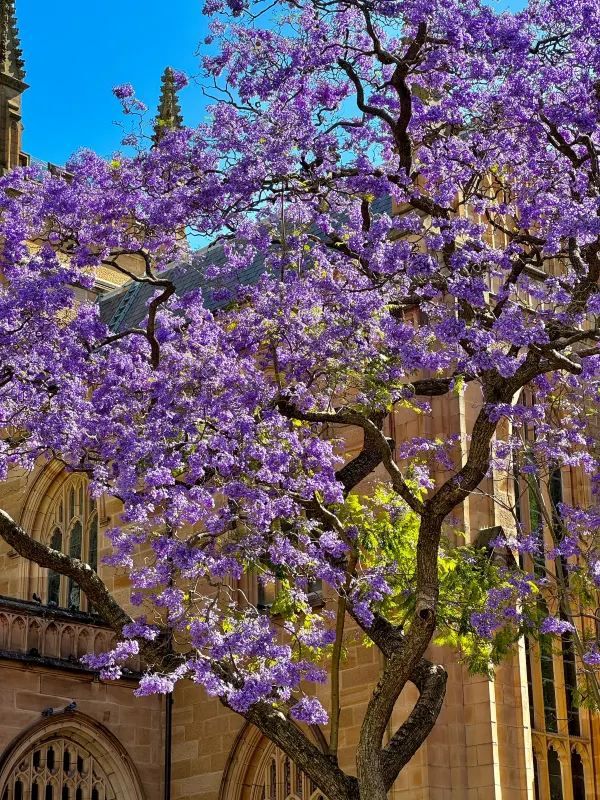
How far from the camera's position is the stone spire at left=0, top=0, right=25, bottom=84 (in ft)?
97.1

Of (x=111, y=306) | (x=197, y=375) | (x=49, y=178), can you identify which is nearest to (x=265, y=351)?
(x=197, y=375)

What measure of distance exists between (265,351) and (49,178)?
2621 mm

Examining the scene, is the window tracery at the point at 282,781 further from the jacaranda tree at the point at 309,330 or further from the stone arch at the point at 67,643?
the jacaranda tree at the point at 309,330

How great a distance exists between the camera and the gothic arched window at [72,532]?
24016 millimetres

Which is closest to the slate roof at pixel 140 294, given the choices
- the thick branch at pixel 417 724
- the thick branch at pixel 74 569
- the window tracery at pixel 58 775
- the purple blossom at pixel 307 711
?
the window tracery at pixel 58 775

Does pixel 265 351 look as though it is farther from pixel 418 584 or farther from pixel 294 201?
pixel 418 584

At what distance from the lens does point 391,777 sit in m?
12.4

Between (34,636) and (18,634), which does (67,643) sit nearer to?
(34,636)

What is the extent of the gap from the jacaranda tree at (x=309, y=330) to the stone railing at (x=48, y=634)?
18.9 ft

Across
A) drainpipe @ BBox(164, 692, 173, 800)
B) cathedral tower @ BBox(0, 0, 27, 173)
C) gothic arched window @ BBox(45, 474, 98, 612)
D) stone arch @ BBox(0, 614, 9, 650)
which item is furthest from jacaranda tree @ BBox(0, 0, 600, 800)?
cathedral tower @ BBox(0, 0, 27, 173)

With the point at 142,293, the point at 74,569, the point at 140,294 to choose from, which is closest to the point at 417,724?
the point at 74,569

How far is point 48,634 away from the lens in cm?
2009

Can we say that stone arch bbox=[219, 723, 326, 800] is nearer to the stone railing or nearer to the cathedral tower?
the stone railing

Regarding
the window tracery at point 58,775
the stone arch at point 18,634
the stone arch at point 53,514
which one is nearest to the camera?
the window tracery at point 58,775
